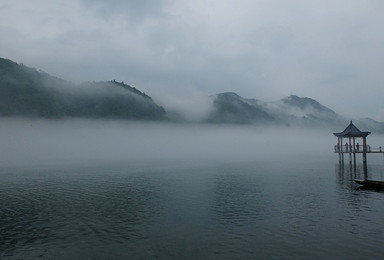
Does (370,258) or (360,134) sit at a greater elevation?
(360,134)

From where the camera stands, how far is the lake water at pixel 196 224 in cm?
2523

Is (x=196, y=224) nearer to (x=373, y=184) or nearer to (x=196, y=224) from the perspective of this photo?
(x=196, y=224)

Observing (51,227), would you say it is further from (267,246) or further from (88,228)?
(267,246)

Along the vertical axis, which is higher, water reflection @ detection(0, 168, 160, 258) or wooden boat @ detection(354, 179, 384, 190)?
wooden boat @ detection(354, 179, 384, 190)

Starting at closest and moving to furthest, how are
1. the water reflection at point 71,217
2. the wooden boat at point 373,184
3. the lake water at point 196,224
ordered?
1. the lake water at point 196,224
2. the water reflection at point 71,217
3. the wooden boat at point 373,184

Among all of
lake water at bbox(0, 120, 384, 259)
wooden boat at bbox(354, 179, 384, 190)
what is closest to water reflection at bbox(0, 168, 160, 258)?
lake water at bbox(0, 120, 384, 259)

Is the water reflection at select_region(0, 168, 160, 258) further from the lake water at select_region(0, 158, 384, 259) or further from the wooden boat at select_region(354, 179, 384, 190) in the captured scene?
the wooden boat at select_region(354, 179, 384, 190)

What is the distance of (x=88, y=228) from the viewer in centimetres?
3275

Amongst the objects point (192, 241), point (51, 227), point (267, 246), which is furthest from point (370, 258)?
point (51, 227)

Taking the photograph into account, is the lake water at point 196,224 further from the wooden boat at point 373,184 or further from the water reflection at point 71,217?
the wooden boat at point 373,184

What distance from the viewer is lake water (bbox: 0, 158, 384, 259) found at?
25234 mm

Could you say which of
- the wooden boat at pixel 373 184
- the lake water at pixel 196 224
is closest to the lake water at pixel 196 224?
the lake water at pixel 196 224

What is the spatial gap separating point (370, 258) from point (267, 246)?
24.6ft

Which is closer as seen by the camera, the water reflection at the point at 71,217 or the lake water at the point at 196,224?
the lake water at the point at 196,224
